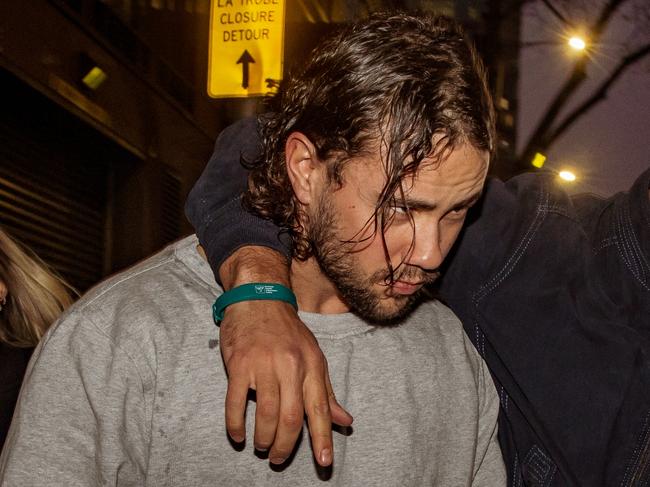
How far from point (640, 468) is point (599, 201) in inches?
31.9

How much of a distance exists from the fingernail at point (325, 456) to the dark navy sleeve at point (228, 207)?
0.59 meters

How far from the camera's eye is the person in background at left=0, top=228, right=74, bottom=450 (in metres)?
4.32

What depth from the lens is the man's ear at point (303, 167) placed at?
7.51 feet

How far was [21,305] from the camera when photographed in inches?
177

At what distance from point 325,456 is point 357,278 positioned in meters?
0.65

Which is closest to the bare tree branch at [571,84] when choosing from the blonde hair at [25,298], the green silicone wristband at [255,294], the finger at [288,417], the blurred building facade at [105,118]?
the blurred building facade at [105,118]

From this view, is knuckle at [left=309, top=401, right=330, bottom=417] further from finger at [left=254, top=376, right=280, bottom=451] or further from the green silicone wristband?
the green silicone wristband

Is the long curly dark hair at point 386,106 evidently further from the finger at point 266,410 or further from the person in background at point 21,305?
the person in background at point 21,305

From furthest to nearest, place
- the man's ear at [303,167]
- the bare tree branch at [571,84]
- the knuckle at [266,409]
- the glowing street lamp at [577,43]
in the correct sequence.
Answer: the glowing street lamp at [577,43] < the bare tree branch at [571,84] < the man's ear at [303,167] < the knuckle at [266,409]

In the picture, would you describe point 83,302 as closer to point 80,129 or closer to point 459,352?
point 459,352

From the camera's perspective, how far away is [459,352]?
2.29m

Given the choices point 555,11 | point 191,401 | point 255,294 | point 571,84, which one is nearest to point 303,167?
point 255,294

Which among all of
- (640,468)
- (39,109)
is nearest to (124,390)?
(640,468)

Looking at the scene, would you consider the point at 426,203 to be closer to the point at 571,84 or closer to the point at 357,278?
the point at 357,278
